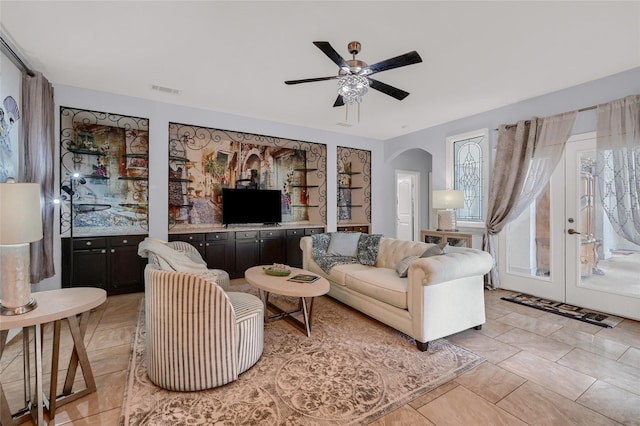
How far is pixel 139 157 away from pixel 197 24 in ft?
9.17

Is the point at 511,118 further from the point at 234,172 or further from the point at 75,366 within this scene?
the point at 75,366

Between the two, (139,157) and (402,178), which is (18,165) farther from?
(402,178)

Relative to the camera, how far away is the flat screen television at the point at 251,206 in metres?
5.10

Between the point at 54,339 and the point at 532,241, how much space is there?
5.24m

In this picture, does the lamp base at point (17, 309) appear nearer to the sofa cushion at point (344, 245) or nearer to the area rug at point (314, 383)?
the area rug at point (314, 383)

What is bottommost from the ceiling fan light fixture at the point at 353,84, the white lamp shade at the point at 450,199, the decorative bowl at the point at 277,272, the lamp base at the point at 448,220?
the decorative bowl at the point at 277,272

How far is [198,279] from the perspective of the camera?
1.87 metres

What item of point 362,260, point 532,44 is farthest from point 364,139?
point 532,44

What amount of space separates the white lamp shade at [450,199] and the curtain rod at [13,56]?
5.35 meters

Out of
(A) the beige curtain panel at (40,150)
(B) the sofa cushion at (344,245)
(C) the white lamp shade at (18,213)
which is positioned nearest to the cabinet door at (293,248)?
(B) the sofa cushion at (344,245)

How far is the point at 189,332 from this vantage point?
1890mm

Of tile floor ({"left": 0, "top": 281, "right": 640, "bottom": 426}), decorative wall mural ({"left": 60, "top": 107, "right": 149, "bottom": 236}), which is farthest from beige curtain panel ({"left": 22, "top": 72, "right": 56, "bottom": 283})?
tile floor ({"left": 0, "top": 281, "right": 640, "bottom": 426})

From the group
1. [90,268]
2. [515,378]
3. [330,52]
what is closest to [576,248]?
[515,378]

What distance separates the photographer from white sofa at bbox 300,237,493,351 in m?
2.52
